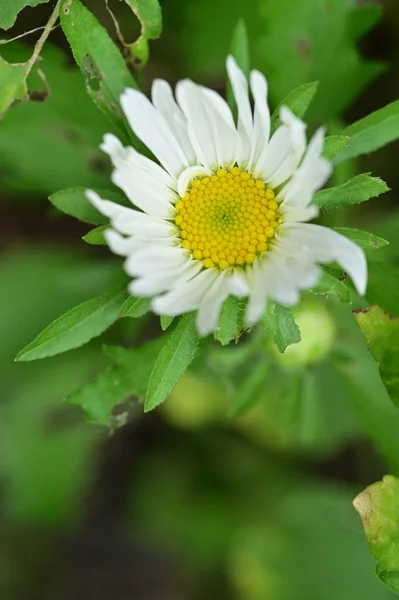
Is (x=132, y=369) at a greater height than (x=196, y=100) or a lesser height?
lesser

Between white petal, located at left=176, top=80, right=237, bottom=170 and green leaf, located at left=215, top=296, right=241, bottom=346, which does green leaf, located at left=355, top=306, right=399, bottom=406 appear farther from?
white petal, located at left=176, top=80, right=237, bottom=170

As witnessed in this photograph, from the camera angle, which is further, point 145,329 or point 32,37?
point 145,329

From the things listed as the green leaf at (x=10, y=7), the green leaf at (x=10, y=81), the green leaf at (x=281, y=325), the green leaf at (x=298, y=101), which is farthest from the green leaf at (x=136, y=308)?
the green leaf at (x=10, y=7)

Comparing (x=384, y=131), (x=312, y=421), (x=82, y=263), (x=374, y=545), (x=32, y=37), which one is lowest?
(x=312, y=421)

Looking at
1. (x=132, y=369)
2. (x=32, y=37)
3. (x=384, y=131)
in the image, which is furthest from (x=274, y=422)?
(x=32, y=37)

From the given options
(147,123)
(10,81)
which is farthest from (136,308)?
(10,81)

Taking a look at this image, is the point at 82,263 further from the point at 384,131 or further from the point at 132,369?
the point at 384,131

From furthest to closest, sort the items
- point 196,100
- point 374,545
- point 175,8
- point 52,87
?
1. point 175,8
2. point 52,87
3. point 374,545
4. point 196,100
